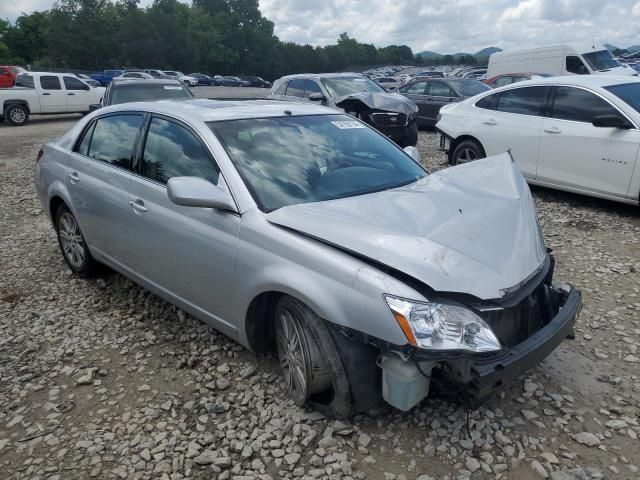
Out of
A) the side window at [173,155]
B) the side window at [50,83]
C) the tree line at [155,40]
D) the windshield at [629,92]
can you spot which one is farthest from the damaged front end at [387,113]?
the tree line at [155,40]

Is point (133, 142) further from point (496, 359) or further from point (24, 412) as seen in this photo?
point (496, 359)

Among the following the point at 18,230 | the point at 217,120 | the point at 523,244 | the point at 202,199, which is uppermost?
the point at 217,120

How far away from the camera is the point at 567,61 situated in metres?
15.8

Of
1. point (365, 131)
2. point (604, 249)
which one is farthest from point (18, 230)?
point (604, 249)

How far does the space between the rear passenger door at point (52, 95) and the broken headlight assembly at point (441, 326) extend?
1912cm

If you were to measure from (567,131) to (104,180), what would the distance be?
543cm

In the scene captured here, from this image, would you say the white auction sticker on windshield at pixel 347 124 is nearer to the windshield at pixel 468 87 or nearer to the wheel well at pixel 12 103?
the windshield at pixel 468 87

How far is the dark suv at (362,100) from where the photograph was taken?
31.8 ft

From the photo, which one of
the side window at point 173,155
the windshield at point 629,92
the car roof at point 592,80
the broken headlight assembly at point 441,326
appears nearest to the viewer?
the broken headlight assembly at point 441,326

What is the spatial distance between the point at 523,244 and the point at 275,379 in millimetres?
1654

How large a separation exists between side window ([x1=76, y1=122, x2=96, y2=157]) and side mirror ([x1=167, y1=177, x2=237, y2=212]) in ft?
6.42

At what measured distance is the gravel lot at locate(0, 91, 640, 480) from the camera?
2.55m

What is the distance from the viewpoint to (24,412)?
3.04m

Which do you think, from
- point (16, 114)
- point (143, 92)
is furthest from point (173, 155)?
point (16, 114)
